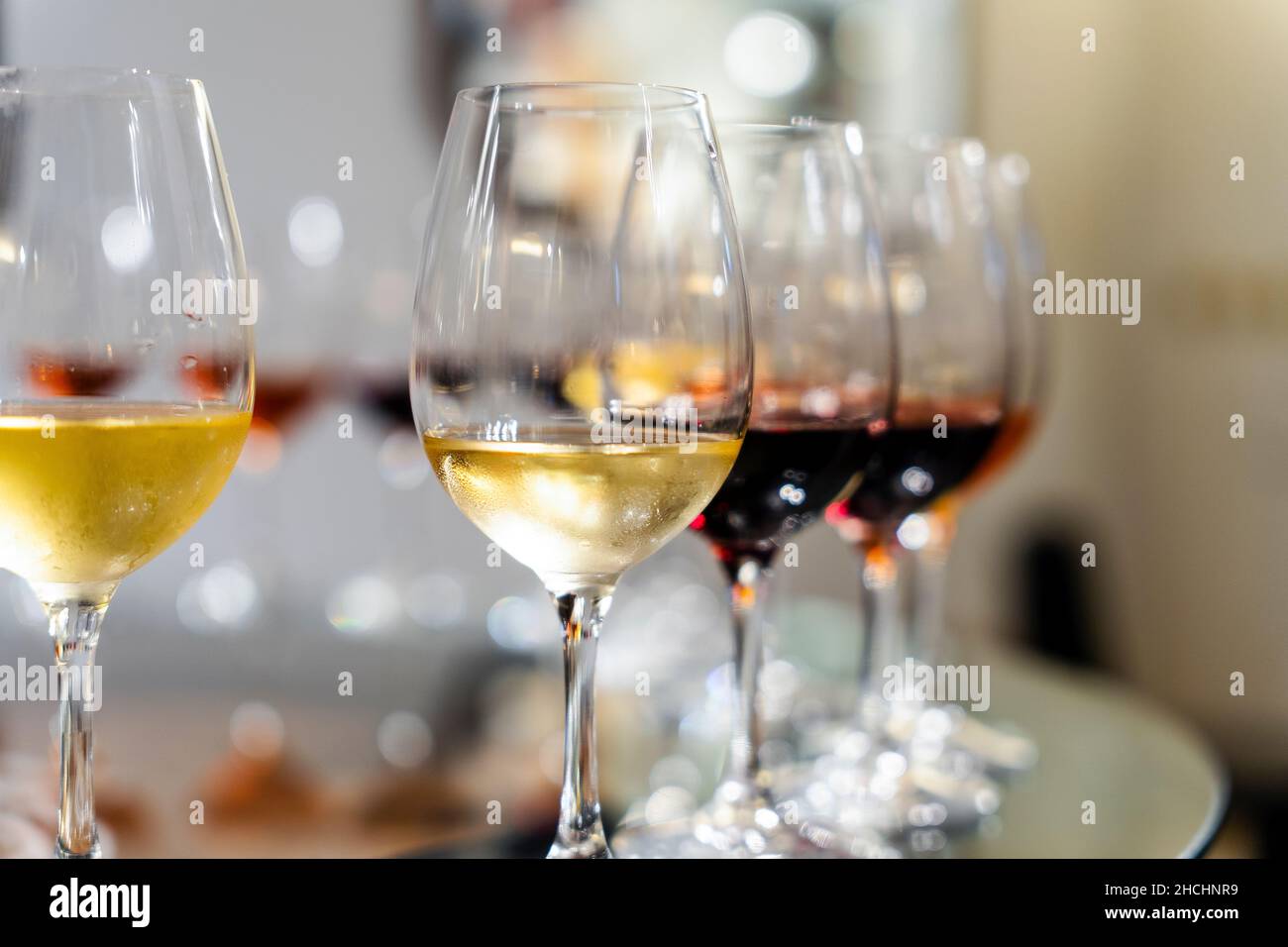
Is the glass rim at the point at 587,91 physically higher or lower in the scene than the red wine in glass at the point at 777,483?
higher

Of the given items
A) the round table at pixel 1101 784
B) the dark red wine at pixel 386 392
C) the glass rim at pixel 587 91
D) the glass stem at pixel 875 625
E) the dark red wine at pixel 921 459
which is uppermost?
the glass rim at pixel 587 91

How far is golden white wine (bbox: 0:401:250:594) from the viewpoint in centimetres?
50

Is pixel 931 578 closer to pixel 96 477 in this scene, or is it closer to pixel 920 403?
pixel 920 403

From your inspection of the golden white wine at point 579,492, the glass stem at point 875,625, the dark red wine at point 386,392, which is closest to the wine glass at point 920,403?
the glass stem at point 875,625

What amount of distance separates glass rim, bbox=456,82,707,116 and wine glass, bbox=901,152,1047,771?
44 centimetres

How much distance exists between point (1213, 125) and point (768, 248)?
9.47 feet

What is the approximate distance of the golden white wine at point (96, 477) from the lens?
0.50 meters

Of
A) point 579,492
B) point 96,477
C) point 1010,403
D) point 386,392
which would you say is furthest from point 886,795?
point 386,392

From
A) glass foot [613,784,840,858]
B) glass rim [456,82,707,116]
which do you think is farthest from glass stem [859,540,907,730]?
glass rim [456,82,707,116]

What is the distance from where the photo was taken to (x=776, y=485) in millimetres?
688

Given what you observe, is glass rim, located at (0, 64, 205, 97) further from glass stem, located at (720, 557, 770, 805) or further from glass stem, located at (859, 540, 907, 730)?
glass stem, located at (859, 540, 907, 730)

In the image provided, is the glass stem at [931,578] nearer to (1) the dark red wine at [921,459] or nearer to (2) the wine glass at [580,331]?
(1) the dark red wine at [921,459]

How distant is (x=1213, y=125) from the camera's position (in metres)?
3.21

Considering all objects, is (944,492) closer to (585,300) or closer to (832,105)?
(585,300)
